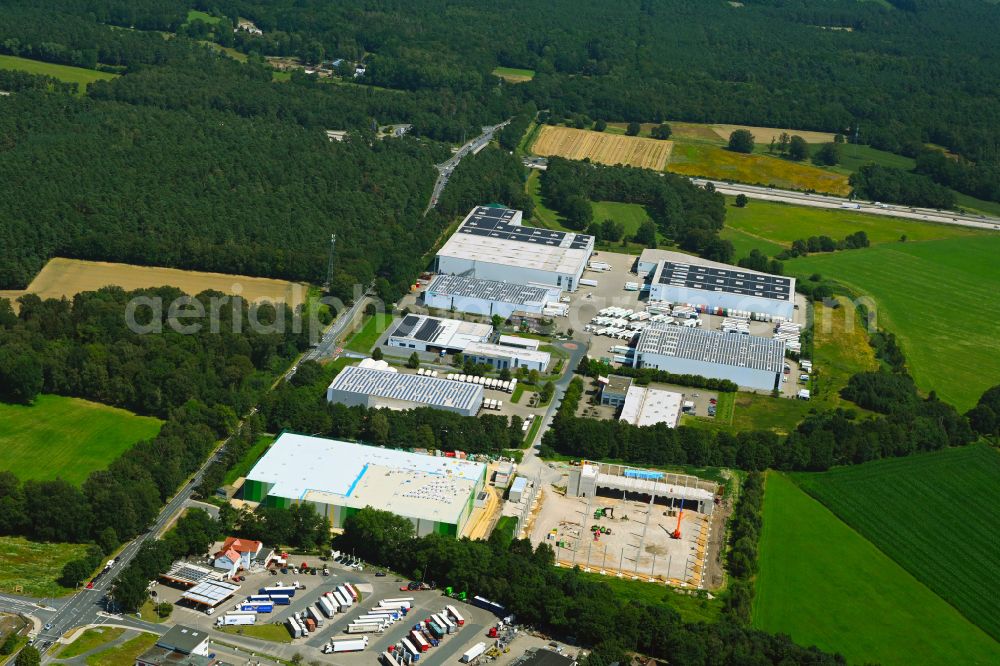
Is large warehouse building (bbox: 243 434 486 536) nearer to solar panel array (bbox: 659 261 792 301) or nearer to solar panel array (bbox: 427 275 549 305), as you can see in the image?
solar panel array (bbox: 427 275 549 305)

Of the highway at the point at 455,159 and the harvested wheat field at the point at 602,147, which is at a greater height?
the harvested wheat field at the point at 602,147

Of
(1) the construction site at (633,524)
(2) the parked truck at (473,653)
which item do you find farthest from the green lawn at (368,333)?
(2) the parked truck at (473,653)

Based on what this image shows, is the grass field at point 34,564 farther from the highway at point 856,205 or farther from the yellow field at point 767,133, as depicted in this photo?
the yellow field at point 767,133

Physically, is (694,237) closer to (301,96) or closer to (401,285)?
(401,285)

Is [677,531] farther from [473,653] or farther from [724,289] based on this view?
[724,289]

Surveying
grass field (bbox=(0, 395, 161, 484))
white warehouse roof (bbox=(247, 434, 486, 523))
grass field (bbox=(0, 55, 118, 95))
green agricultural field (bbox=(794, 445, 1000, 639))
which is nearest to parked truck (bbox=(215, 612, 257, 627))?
white warehouse roof (bbox=(247, 434, 486, 523))

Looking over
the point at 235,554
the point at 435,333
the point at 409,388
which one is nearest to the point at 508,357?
the point at 435,333
